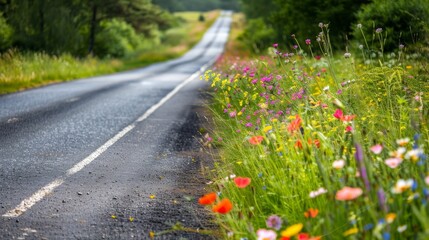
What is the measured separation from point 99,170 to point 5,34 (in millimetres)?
20997

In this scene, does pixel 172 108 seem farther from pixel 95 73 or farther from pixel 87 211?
pixel 95 73

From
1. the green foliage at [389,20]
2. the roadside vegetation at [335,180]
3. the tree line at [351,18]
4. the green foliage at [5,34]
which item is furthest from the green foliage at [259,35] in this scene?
the roadside vegetation at [335,180]

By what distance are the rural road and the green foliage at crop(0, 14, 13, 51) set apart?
12783 millimetres

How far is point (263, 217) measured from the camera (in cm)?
405

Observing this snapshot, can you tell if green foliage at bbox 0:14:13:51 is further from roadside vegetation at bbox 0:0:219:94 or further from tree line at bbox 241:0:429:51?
tree line at bbox 241:0:429:51

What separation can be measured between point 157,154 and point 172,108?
5.16m

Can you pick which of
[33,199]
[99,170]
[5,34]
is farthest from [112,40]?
[33,199]

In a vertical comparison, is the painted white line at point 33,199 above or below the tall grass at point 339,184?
below

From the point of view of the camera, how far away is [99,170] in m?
6.64

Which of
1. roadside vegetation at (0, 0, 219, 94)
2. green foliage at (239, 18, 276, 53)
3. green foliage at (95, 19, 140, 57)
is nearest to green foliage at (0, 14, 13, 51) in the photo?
roadside vegetation at (0, 0, 219, 94)

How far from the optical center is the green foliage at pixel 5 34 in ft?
81.5

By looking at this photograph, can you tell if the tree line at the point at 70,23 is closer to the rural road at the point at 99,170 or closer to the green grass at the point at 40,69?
the green grass at the point at 40,69

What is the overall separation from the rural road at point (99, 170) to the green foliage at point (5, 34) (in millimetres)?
12783

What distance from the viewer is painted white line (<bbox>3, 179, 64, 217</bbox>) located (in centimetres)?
485
